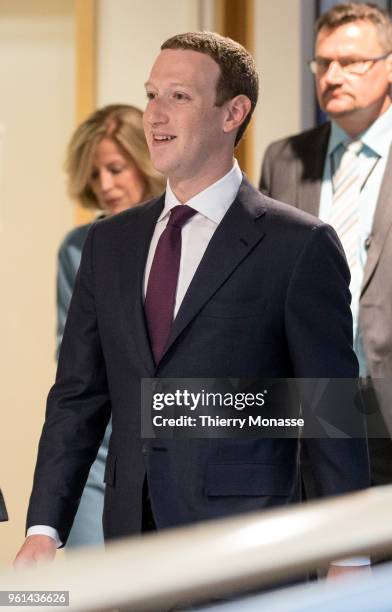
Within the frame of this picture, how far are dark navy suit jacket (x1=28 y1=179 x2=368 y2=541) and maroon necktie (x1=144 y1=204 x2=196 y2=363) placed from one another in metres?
0.02

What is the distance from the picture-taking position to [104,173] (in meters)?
3.66

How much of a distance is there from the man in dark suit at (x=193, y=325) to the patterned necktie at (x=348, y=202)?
0.93 meters

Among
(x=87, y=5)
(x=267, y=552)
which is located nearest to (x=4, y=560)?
(x=87, y=5)

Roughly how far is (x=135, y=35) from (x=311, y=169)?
1678 mm

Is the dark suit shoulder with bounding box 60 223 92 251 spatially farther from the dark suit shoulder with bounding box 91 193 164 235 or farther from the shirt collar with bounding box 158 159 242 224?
the shirt collar with bounding box 158 159 242 224

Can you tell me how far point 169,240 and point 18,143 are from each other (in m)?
3.04

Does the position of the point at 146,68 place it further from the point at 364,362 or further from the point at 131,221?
the point at 131,221

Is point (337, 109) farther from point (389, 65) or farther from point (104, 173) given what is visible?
point (104, 173)

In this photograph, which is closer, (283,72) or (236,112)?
(236,112)

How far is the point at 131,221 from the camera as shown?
7.19 feet

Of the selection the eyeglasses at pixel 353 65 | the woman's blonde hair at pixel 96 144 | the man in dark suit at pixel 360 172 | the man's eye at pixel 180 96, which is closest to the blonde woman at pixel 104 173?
the woman's blonde hair at pixel 96 144

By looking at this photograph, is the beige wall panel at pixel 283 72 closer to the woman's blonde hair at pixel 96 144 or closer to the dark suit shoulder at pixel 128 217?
the woman's blonde hair at pixel 96 144

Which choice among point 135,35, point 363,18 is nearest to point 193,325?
point 363,18

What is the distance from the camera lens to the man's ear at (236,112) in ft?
7.09
